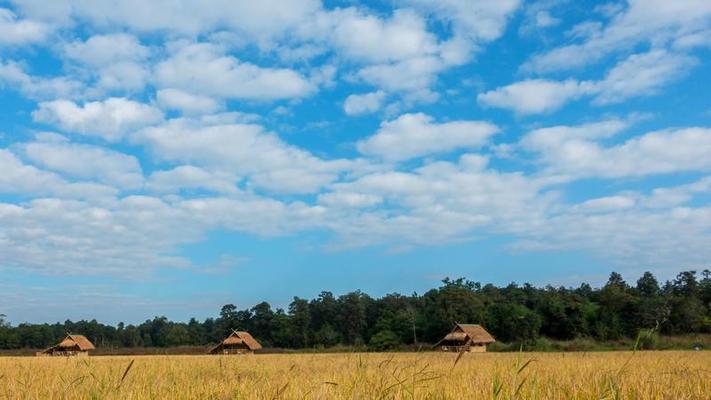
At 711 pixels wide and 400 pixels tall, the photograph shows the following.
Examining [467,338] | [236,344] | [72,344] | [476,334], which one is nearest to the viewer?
[467,338]

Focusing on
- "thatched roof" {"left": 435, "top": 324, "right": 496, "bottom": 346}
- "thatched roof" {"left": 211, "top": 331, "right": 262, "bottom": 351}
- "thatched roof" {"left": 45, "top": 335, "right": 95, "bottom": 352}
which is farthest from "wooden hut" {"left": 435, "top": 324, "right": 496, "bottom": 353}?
"thatched roof" {"left": 45, "top": 335, "right": 95, "bottom": 352}

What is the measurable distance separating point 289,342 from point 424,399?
262 feet

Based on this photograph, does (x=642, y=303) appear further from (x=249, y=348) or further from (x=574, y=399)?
(x=574, y=399)

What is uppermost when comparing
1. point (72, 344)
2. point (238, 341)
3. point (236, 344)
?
point (72, 344)

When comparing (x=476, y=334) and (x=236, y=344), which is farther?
(x=236, y=344)

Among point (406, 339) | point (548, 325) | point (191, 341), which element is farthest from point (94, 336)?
point (548, 325)

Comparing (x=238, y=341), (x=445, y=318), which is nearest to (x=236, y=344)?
(x=238, y=341)

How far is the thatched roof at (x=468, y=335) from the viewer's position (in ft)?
182

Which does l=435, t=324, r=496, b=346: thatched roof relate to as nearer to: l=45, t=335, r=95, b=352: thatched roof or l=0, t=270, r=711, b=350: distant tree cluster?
l=0, t=270, r=711, b=350: distant tree cluster

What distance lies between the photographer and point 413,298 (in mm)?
89312

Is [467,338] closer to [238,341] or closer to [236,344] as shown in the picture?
[238,341]

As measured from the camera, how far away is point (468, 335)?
5556 cm

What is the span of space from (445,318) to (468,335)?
12094mm

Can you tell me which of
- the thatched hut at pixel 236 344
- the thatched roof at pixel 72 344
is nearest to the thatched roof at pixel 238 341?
the thatched hut at pixel 236 344
